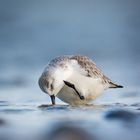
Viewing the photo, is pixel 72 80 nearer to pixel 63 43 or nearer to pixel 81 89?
pixel 81 89

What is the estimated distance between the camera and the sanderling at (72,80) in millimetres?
9398

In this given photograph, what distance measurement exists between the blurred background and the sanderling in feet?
1.23

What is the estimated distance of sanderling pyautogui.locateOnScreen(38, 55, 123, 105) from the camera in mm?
9398

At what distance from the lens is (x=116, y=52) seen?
59.1ft

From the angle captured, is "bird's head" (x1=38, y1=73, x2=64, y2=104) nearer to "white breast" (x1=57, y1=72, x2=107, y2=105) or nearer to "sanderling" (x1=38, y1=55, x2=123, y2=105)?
"sanderling" (x1=38, y1=55, x2=123, y2=105)

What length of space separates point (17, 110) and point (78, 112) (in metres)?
0.83

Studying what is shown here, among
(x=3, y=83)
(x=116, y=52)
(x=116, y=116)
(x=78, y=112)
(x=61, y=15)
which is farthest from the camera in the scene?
(x=61, y=15)

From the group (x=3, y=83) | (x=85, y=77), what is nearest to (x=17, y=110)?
(x=85, y=77)

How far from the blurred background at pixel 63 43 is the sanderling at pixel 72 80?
1.23 ft

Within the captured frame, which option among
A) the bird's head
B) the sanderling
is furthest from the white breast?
the bird's head

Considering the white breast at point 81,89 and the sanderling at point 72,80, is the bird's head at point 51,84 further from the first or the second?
the white breast at point 81,89

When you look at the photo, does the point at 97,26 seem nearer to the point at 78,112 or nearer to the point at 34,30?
the point at 34,30

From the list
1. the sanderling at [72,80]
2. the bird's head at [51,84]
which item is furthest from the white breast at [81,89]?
the bird's head at [51,84]

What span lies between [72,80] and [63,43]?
954 centimetres
